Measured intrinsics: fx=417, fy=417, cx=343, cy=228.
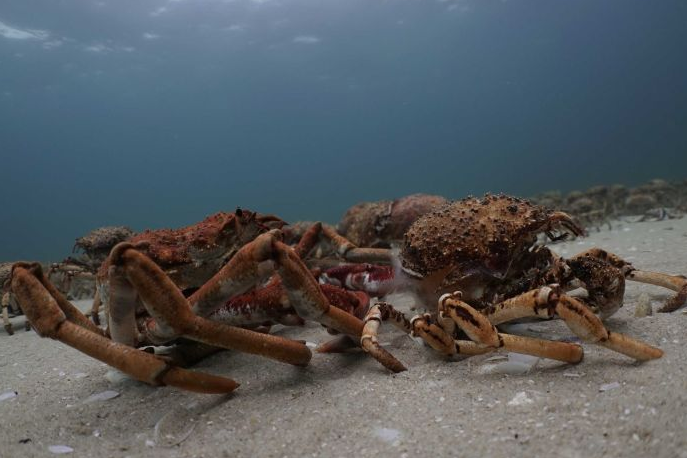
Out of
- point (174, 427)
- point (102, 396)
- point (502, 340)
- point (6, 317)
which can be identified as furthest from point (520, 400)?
point (6, 317)

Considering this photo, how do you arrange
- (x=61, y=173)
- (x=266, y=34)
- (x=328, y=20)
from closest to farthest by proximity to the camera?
(x=266, y=34), (x=328, y=20), (x=61, y=173)

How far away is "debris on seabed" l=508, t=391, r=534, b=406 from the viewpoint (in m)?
1.78

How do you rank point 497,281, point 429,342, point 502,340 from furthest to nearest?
point 497,281
point 429,342
point 502,340

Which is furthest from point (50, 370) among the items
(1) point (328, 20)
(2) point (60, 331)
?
(1) point (328, 20)

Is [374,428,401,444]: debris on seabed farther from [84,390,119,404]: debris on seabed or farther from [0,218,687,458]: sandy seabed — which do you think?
[84,390,119,404]: debris on seabed

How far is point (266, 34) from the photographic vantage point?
173ft

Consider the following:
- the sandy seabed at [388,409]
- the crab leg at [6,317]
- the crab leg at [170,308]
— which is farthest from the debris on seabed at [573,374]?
Answer: the crab leg at [6,317]

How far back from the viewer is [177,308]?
1944mm

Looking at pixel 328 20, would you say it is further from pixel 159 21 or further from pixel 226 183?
pixel 226 183

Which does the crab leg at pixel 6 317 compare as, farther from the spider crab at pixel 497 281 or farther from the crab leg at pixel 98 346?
the spider crab at pixel 497 281

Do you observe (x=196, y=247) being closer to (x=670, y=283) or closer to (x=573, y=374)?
(x=573, y=374)

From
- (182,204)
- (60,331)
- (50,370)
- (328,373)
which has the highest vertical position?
(60,331)

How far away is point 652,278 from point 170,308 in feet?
9.76

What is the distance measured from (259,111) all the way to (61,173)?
59.9 m
